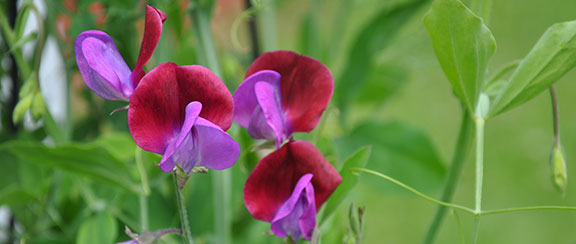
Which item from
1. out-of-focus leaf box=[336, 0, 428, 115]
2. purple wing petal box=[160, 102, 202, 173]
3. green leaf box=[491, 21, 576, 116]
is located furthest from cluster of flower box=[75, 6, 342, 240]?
out-of-focus leaf box=[336, 0, 428, 115]

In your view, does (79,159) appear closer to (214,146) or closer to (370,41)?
(214,146)

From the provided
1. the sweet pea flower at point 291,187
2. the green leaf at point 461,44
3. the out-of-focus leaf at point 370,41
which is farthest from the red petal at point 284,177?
the out-of-focus leaf at point 370,41

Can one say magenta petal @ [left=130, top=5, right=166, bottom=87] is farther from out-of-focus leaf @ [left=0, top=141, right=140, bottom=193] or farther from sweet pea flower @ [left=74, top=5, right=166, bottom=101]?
out-of-focus leaf @ [left=0, top=141, right=140, bottom=193]

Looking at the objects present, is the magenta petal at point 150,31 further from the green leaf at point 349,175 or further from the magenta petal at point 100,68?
the green leaf at point 349,175

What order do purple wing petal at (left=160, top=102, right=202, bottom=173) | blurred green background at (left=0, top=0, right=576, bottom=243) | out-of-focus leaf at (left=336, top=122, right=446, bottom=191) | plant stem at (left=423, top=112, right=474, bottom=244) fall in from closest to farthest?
purple wing petal at (left=160, top=102, right=202, bottom=173), plant stem at (left=423, top=112, right=474, bottom=244), blurred green background at (left=0, top=0, right=576, bottom=243), out-of-focus leaf at (left=336, top=122, right=446, bottom=191)

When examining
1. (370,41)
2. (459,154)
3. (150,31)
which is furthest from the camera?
(370,41)

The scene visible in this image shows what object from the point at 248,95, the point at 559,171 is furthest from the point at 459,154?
the point at 248,95

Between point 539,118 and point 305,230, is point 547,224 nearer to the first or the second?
point 539,118
